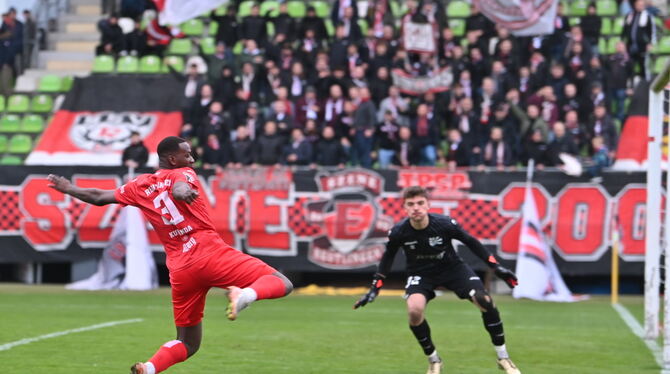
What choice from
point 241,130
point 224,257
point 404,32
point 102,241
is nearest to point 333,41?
point 404,32

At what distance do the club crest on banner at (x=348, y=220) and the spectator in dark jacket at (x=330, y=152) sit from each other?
0.67m

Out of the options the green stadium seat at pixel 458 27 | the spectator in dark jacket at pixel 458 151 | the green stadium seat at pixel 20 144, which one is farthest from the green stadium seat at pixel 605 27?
the green stadium seat at pixel 20 144

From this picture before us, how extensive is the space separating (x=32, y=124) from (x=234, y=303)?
2042cm

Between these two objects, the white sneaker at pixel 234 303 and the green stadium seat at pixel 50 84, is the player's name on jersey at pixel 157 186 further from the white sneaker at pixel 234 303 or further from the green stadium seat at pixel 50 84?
the green stadium seat at pixel 50 84

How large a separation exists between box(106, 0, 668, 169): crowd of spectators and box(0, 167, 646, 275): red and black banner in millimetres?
716

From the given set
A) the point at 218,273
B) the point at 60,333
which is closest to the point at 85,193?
the point at 218,273

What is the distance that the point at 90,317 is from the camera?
17.2m

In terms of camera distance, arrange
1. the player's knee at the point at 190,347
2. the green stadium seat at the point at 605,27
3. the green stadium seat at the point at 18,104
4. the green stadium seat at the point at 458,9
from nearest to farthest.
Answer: the player's knee at the point at 190,347 < the green stadium seat at the point at 605,27 < the green stadium seat at the point at 458,9 < the green stadium seat at the point at 18,104

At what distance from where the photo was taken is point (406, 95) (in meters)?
24.8

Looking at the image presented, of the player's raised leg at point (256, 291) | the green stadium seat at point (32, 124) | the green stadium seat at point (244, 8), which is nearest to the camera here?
the player's raised leg at point (256, 291)

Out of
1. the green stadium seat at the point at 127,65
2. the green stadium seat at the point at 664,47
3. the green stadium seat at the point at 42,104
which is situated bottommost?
the green stadium seat at the point at 42,104

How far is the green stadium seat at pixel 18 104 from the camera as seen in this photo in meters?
28.5

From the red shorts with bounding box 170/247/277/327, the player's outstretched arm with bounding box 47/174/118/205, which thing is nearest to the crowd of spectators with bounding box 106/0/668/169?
the player's outstretched arm with bounding box 47/174/118/205

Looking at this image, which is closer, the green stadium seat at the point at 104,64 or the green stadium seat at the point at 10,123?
the green stadium seat at the point at 10,123
